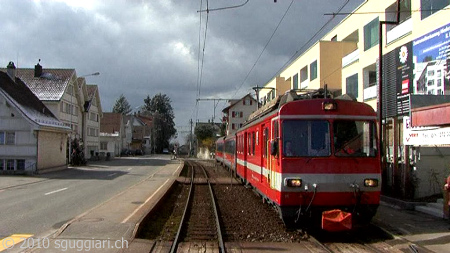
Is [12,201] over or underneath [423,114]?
underneath

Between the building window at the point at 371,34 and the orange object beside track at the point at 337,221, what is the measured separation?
697 inches

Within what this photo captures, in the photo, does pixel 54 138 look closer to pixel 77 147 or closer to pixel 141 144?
pixel 77 147

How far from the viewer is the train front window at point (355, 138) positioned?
896cm

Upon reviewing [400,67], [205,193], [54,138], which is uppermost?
[400,67]

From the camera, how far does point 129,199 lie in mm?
14055

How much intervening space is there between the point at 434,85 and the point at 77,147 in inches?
→ 1326

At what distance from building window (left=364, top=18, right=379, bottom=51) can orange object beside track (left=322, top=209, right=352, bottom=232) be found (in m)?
17.7

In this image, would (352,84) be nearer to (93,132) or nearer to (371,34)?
(371,34)

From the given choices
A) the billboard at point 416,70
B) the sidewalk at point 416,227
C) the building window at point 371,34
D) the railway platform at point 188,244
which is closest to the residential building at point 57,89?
the building window at point 371,34

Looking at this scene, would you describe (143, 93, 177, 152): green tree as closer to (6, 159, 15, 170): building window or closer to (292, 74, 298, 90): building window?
(292, 74, 298, 90): building window

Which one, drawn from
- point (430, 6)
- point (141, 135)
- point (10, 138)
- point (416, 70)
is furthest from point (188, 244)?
point (141, 135)

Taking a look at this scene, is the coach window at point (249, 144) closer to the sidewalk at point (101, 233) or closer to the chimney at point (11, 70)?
the sidewalk at point (101, 233)

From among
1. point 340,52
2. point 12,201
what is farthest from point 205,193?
point 340,52

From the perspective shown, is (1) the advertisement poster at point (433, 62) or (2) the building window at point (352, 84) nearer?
(1) the advertisement poster at point (433, 62)
